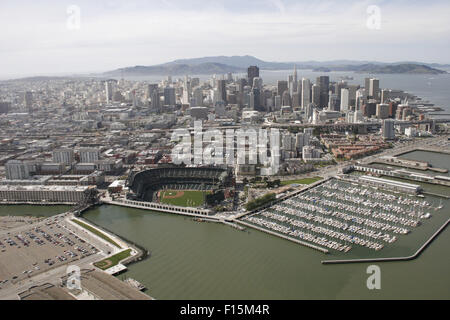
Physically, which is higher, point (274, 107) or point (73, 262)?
point (274, 107)

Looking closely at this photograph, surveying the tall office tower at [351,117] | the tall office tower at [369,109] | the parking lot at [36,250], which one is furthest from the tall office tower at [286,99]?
the parking lot at [36,250]

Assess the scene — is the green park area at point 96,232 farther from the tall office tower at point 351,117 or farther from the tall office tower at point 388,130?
the tall office tower at point 351,117

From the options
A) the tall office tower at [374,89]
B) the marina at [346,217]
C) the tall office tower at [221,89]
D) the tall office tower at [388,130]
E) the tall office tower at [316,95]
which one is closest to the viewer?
the marina at [346,217]

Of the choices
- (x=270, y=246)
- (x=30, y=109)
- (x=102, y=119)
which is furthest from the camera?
(x=30, y=109)

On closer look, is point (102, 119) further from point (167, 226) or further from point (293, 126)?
point (167, 226)

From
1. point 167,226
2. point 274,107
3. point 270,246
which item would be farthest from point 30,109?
point 270,246

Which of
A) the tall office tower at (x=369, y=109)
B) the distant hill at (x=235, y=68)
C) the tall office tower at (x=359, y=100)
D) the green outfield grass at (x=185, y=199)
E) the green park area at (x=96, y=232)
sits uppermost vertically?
the distant hill at (x=235, y=68)

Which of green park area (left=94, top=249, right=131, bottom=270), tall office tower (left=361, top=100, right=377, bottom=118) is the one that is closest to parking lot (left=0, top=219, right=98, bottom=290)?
green park area (left=94, top=249, right=131, bottom=270)
